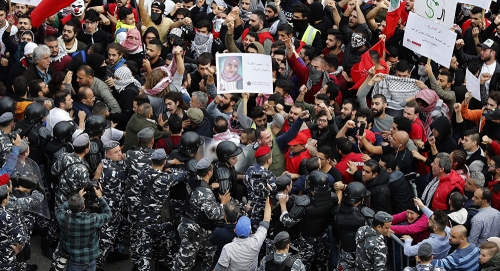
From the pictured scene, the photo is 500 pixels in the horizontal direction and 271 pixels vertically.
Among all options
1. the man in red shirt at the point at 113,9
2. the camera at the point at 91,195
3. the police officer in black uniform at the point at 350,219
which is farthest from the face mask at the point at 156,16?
the police officer in black uniform at the point at 350,219

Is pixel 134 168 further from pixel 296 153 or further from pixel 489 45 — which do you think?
pixel 489 45

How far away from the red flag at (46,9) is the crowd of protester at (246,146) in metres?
0.31

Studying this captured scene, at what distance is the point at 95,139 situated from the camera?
11961mm

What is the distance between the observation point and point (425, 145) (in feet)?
42.7

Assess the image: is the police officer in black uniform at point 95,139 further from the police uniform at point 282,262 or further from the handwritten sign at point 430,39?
the handwritten sign at point 430,39

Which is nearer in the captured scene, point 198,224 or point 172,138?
point 198,224

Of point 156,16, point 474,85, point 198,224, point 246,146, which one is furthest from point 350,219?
point 156,16

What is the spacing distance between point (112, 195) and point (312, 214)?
255 centimetres

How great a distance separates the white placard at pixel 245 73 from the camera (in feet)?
43.0

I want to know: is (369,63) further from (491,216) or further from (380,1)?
(491,216)

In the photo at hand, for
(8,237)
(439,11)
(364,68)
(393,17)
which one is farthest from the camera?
(393,17)

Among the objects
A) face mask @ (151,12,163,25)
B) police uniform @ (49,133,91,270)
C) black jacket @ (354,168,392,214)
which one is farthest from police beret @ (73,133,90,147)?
face mask @ (151,12,163,25)

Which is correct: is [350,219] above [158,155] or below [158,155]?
below

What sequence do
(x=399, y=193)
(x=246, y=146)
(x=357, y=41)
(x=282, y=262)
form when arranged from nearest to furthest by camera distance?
(x=282, y=262)
(x=399, y=193)
(x=246, y=146)
(x=357, y=41)
